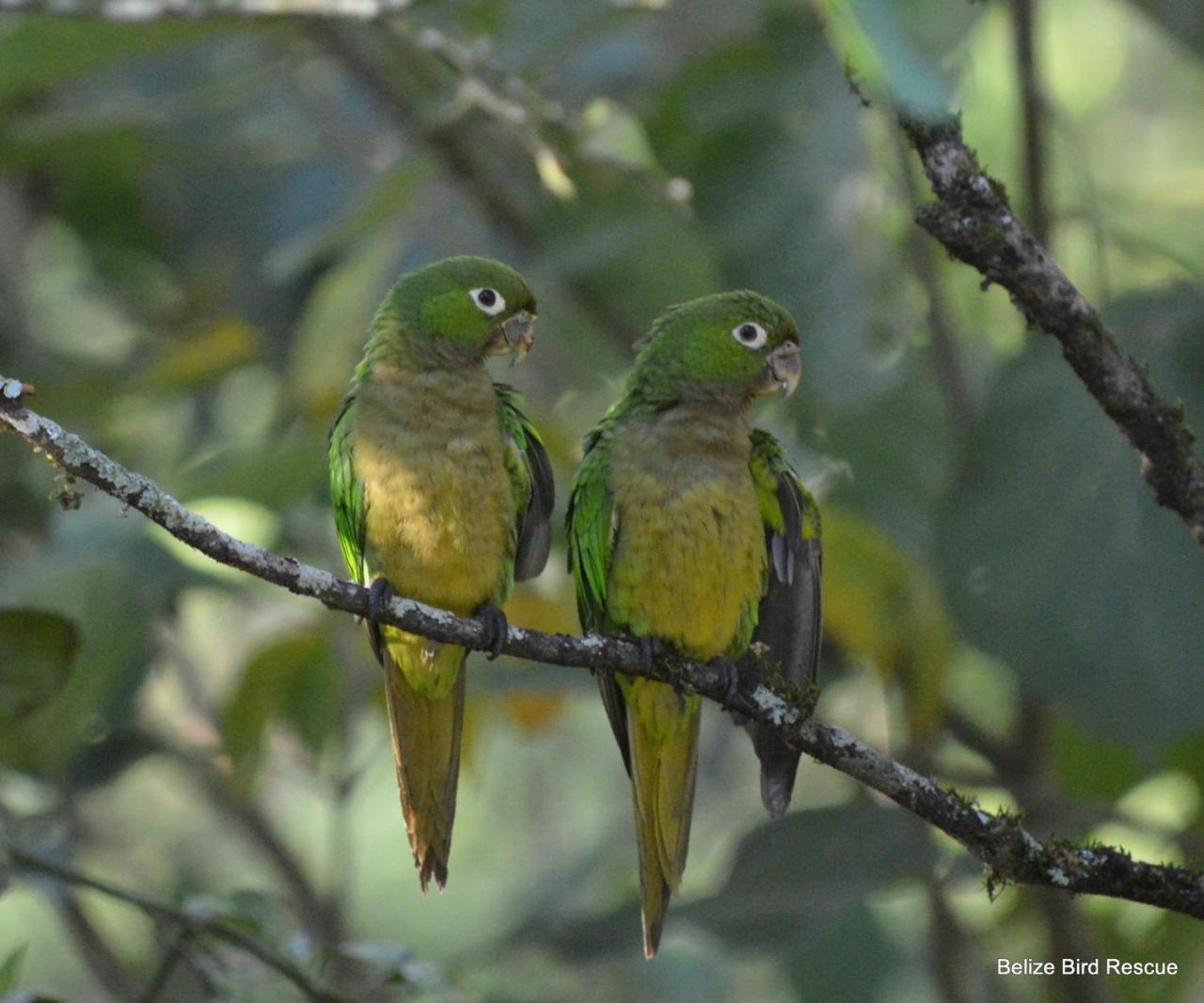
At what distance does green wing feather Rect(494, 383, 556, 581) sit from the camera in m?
3.31

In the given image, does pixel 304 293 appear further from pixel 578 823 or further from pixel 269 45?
pixel 578 823

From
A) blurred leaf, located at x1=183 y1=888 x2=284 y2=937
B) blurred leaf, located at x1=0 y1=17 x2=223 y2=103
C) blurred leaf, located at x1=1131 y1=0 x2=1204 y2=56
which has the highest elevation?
blurred leaf, located at x1=1131 y1=0 x2=1204 y2=56

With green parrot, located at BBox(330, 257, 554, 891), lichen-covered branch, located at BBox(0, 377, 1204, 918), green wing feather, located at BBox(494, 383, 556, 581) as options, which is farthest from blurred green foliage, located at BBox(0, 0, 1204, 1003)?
green wing feather, located at BBox(494, 383, 556, 581)

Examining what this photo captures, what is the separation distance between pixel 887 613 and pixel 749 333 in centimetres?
108

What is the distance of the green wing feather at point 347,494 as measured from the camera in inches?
127

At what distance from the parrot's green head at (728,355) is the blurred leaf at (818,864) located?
1.12m

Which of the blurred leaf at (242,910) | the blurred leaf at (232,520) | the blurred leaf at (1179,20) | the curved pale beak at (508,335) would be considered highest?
the blurred leaf at (1179,20)

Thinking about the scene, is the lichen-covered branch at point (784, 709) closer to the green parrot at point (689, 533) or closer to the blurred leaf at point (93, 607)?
the green parrot at point (689, 533)

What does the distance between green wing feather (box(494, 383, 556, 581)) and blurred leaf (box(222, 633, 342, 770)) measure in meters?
1.19

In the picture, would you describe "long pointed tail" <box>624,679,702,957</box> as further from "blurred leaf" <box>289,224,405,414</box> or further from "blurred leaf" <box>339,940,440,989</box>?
"blurred leaf" <box>289,224,405,414</box>

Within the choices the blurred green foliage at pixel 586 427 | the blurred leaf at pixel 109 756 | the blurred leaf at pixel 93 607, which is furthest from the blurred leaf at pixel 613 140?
the blurred leaf at pixel 109 756

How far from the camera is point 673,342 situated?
3514 mm

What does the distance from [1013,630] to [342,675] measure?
82.5 inches

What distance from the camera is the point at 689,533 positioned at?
3.29m
